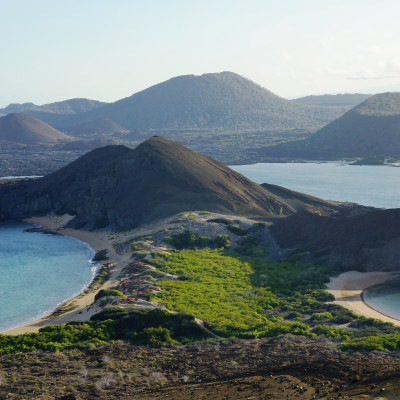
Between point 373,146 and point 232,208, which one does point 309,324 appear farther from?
point 373,146

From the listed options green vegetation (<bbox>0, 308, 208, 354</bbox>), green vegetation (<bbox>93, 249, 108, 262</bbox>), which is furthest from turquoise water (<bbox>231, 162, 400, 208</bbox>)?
green vegetation (<bbox>0, 308, 208, 354</bbox>)

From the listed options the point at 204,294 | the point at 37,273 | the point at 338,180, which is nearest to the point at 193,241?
the point at 37,273

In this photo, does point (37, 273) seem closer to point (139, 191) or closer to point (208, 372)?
point (139, 191)

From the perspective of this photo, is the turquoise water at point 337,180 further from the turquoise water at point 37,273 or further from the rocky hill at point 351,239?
the turquoise water at point 37,273

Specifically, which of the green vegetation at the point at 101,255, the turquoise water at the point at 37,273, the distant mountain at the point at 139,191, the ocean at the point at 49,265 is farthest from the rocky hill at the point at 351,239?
the turquoise water at the point at 37,273

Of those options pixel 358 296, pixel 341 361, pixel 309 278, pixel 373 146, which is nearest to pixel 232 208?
pixel 309 278

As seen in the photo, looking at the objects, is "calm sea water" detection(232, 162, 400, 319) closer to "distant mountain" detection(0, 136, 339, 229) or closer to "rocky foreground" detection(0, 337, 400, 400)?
"distant mountain" detection(0, 136, 339, 229)
